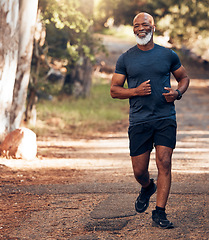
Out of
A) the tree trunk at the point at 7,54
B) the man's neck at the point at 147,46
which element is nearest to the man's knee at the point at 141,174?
the man's neck at the point at 147,46

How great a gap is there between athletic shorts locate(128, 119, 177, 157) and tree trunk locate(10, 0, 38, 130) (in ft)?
18.8

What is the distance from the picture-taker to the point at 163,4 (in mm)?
27719

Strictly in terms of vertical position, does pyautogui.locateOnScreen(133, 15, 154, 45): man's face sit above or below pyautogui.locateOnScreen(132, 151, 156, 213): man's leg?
above

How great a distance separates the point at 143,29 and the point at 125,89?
68 cm

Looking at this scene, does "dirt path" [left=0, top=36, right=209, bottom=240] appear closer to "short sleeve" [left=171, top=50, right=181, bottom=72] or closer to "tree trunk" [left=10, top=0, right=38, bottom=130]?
"tree trunk" [left=10, top=0, right=38, bottom=130]

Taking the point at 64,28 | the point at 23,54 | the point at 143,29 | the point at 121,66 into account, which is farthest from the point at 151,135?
the point at 64,28

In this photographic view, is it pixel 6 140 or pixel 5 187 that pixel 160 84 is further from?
pixel 6 140

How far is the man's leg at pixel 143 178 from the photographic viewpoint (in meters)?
5.47

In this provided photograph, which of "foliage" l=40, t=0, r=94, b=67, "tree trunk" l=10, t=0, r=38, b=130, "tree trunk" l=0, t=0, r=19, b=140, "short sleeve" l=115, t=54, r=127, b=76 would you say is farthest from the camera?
"foliage" l=40, t=0, r=94, b=67

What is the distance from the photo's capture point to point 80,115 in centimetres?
1572

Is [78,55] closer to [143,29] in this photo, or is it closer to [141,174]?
[143,29]

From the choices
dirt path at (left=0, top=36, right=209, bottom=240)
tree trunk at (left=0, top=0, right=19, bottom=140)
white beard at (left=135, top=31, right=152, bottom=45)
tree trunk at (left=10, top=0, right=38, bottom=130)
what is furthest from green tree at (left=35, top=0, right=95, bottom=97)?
white beard at (left=135, top=31, right=152, bottom=45)

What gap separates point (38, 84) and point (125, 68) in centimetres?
842

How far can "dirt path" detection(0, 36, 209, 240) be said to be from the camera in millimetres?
5227
